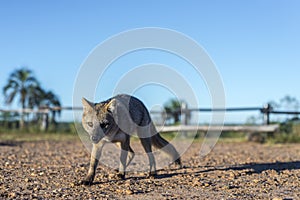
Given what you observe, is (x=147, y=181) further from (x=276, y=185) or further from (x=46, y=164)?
(x=46, y=164)

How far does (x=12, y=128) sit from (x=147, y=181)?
60.2 feet

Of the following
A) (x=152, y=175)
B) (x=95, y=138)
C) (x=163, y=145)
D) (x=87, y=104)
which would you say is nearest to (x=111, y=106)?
(x=87, y=104)

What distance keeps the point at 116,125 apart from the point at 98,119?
0.35 m

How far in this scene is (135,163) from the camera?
28.7ft

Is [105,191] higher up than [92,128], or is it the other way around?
[92,128]

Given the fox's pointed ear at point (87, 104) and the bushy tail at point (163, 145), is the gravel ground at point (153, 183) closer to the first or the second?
the bushy tail at point (163, 145)

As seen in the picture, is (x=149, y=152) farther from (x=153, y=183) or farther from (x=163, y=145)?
(x=153, y=183)

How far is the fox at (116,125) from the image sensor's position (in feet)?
20.4

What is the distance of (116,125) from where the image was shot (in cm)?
650

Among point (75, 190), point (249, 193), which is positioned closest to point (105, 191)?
point (75, 190)

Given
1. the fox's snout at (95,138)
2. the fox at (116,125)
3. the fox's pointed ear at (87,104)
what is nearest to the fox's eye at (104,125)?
the fox at (116,125)

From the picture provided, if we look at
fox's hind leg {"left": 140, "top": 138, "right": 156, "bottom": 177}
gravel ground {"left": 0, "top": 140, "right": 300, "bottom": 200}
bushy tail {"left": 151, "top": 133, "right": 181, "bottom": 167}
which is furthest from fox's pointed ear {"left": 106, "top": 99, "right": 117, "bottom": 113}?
bushy tail {"left": 151, "top": 133, "right": 181, "bottom": 167}

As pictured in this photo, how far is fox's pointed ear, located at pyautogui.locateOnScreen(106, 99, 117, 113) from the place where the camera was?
21.0 ft

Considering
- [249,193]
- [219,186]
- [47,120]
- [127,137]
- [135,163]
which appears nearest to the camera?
[249,193]
